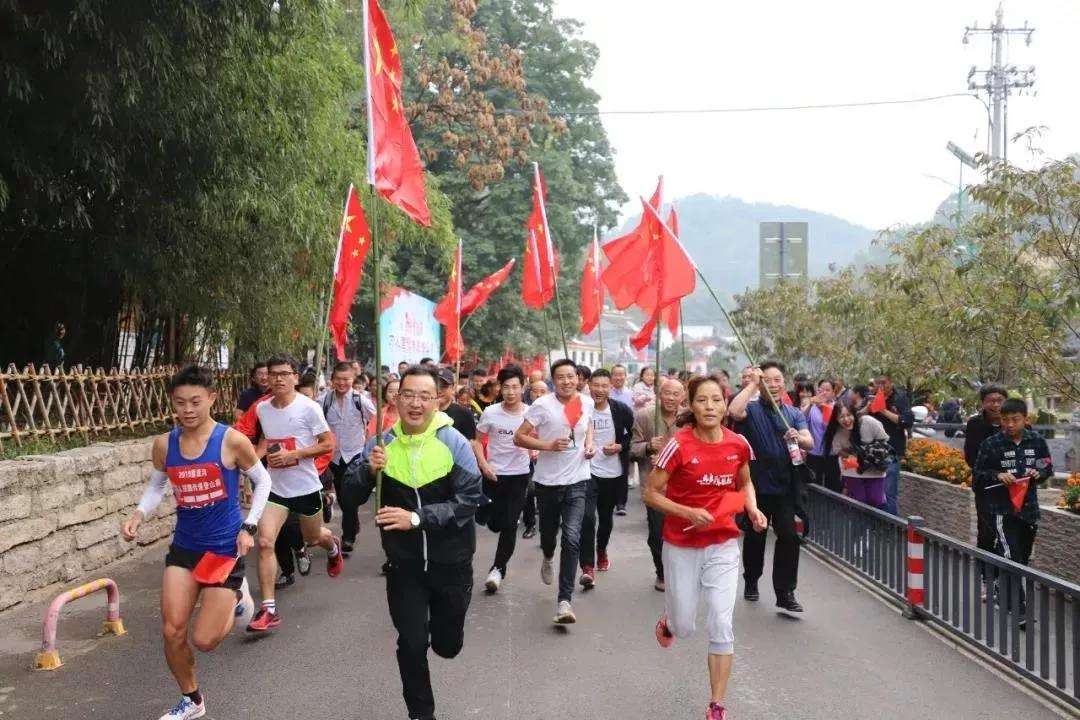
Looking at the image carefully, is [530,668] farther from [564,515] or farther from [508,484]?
[508,484]

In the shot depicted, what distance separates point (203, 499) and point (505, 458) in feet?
12.9

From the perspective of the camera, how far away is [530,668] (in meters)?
6.58

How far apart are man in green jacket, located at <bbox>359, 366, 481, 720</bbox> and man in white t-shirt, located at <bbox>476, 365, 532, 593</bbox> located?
12.5 ft

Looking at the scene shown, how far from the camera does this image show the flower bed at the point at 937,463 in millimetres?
12109

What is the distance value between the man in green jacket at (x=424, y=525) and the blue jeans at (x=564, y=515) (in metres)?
2.73

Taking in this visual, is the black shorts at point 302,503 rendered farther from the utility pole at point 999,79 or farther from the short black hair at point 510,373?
the utility pole at point 999,79

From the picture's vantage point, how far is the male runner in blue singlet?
210 inches

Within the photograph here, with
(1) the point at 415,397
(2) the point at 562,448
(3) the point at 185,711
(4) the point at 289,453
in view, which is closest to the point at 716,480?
(1) the point at 415,397

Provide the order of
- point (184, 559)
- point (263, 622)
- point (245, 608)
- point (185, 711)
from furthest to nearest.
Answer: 1. point (263, 622)
2. point (245, 608)
3. point (184, 559)
4. point (185, 711)

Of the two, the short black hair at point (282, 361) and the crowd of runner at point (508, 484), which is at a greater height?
the short black hair at point (282, 361)

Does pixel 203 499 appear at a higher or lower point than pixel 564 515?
higher

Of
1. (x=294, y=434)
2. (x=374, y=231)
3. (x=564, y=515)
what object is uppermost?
(x=374, y=231)

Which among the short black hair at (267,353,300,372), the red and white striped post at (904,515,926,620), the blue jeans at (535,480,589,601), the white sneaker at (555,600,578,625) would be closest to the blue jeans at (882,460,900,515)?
the red and white striped post at (904,515,926,620)

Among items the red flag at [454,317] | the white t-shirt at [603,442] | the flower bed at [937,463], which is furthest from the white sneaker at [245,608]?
the red flag at [454,317]
